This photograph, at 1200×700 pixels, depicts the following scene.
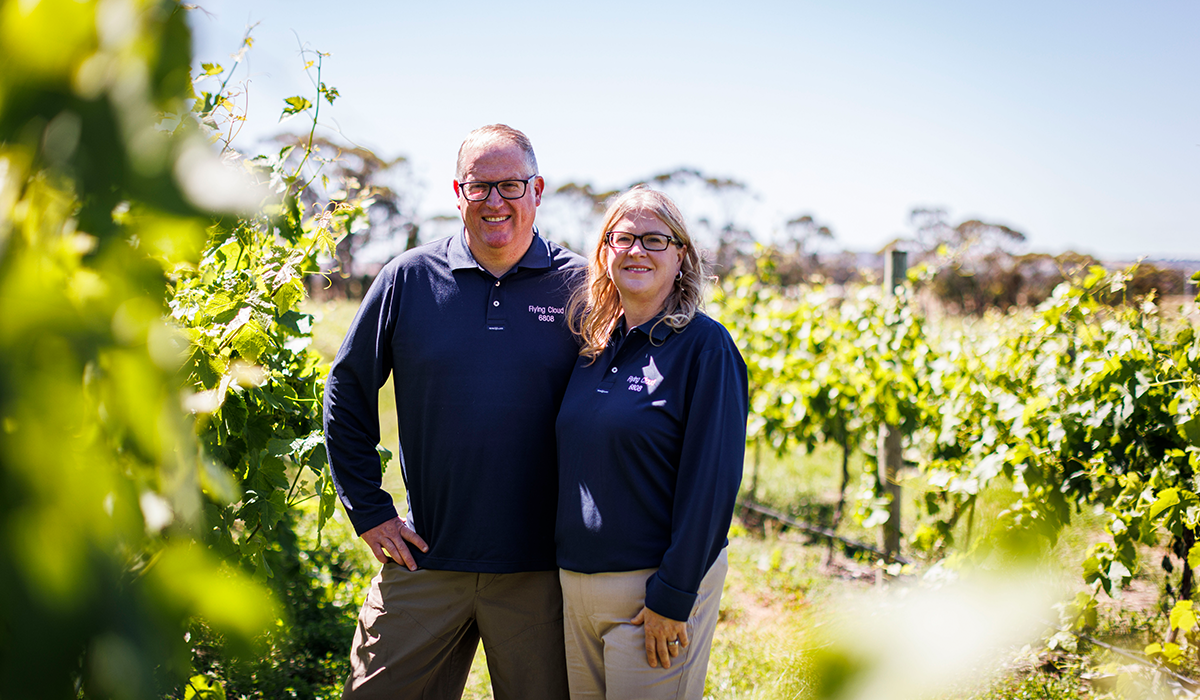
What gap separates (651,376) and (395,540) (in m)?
0.92

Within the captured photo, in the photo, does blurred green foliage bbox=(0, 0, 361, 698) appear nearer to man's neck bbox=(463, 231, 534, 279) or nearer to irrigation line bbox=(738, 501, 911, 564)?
man's neck bbox=(463, 231, 534, 279)

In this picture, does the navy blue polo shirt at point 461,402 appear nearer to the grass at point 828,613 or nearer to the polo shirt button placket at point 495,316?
the polo shirt button placket at point 495,316

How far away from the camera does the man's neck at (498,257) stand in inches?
90.7

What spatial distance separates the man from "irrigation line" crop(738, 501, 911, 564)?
12.0ft

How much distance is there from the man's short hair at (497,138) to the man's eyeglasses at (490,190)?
7 centimetres

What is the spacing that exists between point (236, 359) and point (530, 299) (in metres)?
0.82

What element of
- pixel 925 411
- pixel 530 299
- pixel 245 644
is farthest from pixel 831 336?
pixel 245 644

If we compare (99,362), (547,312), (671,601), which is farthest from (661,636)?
(99,362)

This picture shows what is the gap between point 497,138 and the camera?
231cm

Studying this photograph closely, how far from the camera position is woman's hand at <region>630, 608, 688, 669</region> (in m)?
1.91

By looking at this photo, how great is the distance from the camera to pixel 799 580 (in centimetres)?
492

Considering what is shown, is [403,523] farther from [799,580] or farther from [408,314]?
[799,580]

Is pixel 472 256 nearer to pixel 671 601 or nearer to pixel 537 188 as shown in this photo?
pixel 537 188

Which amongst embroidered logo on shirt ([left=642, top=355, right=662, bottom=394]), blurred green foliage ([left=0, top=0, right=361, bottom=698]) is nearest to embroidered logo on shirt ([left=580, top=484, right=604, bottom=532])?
embroidered logo on shirt ([left=642, top=355, right=662, bottom=394])
